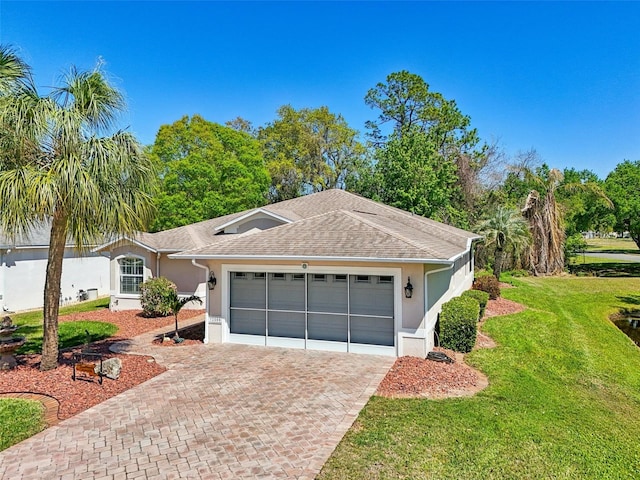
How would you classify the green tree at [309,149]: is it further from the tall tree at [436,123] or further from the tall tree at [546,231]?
the tall tree at [546,231]

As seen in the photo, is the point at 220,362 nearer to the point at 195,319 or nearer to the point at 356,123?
the point at 195,319

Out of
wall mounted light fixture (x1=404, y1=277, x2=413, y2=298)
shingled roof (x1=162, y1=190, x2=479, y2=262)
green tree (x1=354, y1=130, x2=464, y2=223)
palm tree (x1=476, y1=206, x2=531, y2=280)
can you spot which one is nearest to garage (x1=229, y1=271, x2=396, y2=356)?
wall mounted light fixture (x1=404, y1=277, x2=413, y2=298)

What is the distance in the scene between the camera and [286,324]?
40.3 feet

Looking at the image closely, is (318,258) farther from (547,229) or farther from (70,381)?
(547,229)

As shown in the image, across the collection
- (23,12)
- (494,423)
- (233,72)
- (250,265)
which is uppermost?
(233,72)

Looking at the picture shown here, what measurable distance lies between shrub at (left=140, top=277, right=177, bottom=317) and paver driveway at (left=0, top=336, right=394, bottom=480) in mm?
7597

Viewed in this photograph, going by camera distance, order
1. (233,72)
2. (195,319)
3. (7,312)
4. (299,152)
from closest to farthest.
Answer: (195,319) → (7,312) → (233,72) → (299,152)

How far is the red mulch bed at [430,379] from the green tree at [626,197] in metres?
32.6

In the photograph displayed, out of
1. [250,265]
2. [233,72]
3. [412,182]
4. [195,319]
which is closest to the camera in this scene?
[250,265]

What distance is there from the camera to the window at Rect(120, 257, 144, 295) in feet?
63.1

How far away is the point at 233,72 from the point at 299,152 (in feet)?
48.4

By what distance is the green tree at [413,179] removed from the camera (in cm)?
3173

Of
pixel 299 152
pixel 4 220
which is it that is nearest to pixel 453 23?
pixel 4 220

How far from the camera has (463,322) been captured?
11648 millimetres
